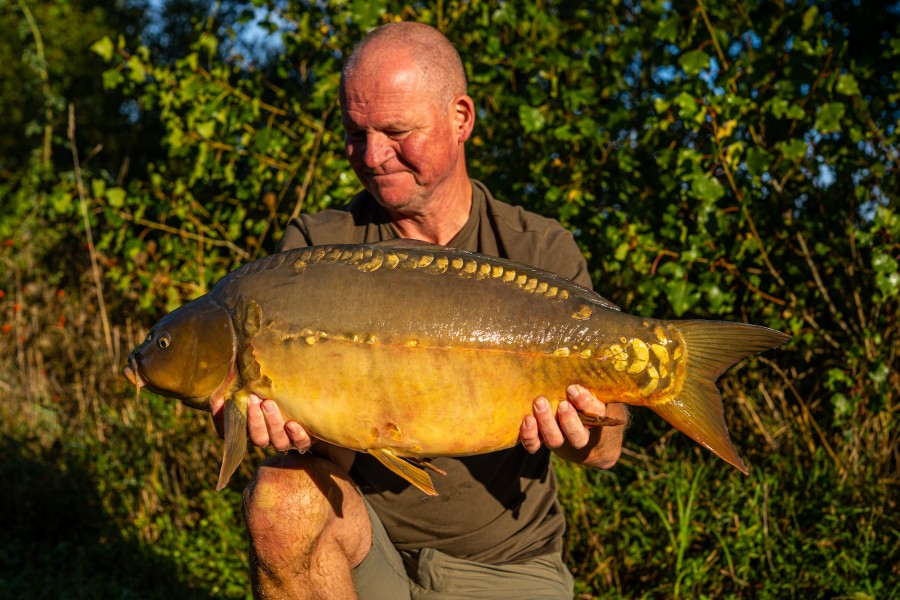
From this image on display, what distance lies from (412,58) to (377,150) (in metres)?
0.29

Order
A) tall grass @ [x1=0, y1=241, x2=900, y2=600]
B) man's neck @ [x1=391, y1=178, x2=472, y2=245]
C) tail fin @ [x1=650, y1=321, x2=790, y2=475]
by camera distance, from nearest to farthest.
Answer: tail fin @ [x1=650, y1=321, x2=790, y2=475]
man's neck @ [x1=391, y1=178, x2=472, y2=245]
tall grass @ [x1=0, y1=241, x2=900, y2=600]

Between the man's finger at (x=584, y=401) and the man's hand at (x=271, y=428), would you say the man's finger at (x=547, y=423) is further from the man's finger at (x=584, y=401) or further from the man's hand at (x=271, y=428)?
the man's hand at (x=271, y=428)

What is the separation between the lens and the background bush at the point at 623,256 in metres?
3.54

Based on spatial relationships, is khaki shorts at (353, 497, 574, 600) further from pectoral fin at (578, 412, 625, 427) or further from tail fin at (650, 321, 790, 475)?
tail fin at (650, 321, 790, 475)

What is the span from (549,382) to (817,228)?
220 centimetres

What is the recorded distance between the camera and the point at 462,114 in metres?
2.82

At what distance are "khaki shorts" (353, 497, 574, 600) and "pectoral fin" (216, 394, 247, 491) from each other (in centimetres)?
55

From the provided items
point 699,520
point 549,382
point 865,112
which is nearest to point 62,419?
point 699,520

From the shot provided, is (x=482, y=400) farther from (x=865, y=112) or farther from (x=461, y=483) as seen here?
(x=865, y=112)

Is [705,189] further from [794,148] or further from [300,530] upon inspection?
[300,530]

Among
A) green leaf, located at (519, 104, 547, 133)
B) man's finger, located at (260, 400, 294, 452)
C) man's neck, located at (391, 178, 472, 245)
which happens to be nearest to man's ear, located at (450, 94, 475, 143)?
man's neck, located at (391, 178, 472, 245)

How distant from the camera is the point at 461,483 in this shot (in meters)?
2.63

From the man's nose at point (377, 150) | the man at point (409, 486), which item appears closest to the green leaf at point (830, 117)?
the man at point (409, 486)

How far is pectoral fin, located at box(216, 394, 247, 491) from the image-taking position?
213 cm
